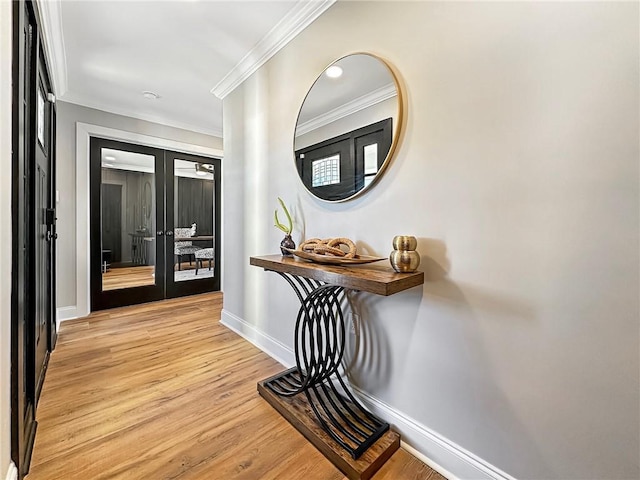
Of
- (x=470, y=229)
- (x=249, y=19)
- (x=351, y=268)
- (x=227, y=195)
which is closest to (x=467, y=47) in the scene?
(x=470, y=229)

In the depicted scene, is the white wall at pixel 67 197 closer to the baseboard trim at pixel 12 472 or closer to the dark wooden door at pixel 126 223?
the dark wooden door at pixel 126 223

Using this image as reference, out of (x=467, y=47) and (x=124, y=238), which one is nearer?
(x=467, y=47)

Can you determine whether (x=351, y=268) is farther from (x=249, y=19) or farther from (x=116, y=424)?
(x=249, y=19)

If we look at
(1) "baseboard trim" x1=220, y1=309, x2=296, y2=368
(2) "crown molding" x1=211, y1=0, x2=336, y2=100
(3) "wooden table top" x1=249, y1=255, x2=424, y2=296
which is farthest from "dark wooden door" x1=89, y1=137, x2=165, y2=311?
(3) "wooden table top" x1=249, y1=255, x2=424, y2=296

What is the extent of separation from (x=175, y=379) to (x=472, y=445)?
5.88 ft

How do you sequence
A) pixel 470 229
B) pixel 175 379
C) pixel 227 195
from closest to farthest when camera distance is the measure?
pixel 470 229, pixel 175 379, pixel 227 195

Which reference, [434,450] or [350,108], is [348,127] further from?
[434,450]

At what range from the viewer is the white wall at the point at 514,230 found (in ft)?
2.84

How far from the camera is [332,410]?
154cm

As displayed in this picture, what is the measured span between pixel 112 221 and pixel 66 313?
1.12 metres

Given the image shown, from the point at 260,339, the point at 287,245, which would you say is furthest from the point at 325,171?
the point at 260,339

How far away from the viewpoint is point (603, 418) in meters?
0.89

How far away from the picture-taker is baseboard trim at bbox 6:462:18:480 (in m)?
0.95

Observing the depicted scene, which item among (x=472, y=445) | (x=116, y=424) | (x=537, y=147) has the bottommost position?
(x=116, y=424)
